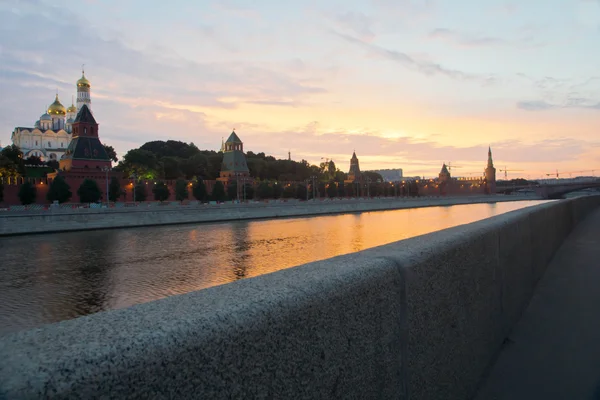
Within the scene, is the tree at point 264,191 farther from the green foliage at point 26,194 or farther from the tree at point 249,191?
the green foliage at point 26,194

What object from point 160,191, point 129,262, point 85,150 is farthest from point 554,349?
point 85,150

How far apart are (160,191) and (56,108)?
7145 centimetres

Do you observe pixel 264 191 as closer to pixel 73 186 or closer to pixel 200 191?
pixel 200 191

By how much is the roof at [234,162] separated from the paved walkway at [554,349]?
77.7 meters

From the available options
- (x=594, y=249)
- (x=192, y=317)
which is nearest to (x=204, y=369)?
(x=192, y=317)

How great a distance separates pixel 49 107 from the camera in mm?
112125

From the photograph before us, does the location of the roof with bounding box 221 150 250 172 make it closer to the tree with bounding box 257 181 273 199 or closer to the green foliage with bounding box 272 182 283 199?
the green foliage with bounding box 272 182 283 199

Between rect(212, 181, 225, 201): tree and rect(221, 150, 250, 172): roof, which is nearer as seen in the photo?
rect(212, 181, 225, 201): tree

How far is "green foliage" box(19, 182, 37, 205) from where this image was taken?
45.4 m

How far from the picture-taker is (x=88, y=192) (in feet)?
164

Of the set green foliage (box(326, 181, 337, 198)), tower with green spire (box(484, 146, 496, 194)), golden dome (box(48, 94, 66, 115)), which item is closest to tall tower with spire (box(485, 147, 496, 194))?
tower with green spire (box(484, 146, 496, 194))

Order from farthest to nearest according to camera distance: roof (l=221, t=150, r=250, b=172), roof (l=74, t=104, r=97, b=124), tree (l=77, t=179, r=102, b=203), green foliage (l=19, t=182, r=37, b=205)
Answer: roof (l=221, t=150, r=250, b=172) → roof (l=74, t=104, r=97, b=124) → tree (l=77, t=179, r=102, b=203) → green foliage (l=19, t=182, r=37, b=205)

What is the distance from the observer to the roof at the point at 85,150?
6031cm

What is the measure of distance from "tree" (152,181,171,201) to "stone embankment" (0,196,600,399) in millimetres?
57751
